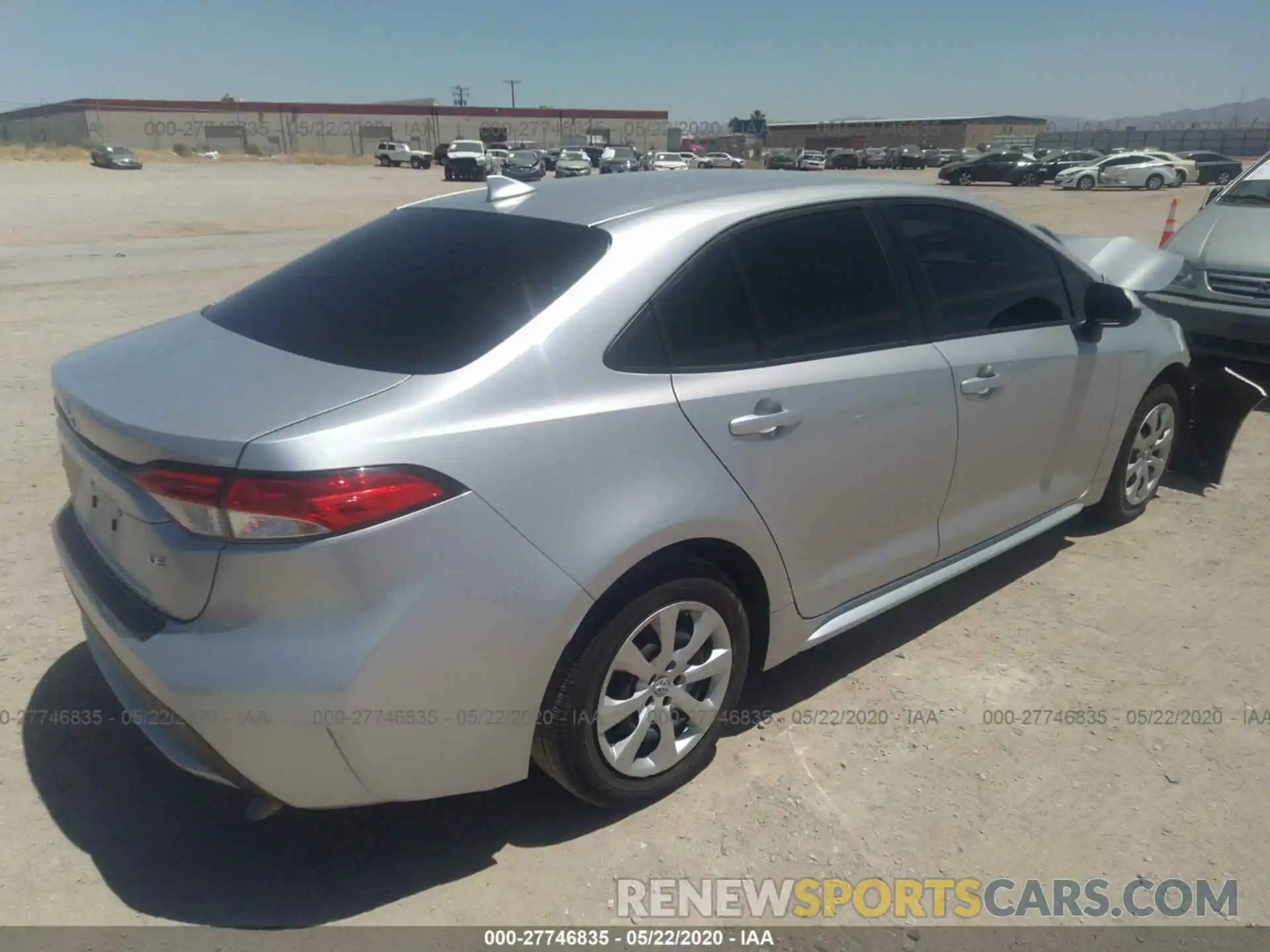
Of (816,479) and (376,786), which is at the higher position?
(816,479)

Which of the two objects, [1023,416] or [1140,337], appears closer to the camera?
[1023,416]

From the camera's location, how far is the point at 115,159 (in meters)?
47.8

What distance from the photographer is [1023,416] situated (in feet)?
11.9

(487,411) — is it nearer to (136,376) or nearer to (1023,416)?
(136,376)

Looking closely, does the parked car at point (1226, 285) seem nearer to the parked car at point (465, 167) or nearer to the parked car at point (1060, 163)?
the parked car at point (1060, 163)

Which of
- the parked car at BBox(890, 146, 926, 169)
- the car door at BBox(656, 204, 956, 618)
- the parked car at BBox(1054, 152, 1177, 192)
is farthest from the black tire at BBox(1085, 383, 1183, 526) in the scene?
the parked car at BBox(890, 146, 926, 169)

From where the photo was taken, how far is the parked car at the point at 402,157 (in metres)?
58.2

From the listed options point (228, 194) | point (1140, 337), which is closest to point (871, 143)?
point (228, 194)

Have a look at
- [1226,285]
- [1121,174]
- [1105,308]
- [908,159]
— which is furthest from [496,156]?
[1105,308]

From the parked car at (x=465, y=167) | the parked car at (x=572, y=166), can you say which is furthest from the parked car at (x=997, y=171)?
the parked car at (x=465, y=167)

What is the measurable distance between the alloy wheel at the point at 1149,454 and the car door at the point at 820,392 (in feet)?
5.84

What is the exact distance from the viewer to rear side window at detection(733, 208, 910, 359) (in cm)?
287

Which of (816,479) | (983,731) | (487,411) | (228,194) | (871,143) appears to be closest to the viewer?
(487,411)

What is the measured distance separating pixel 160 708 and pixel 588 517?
1107mm
